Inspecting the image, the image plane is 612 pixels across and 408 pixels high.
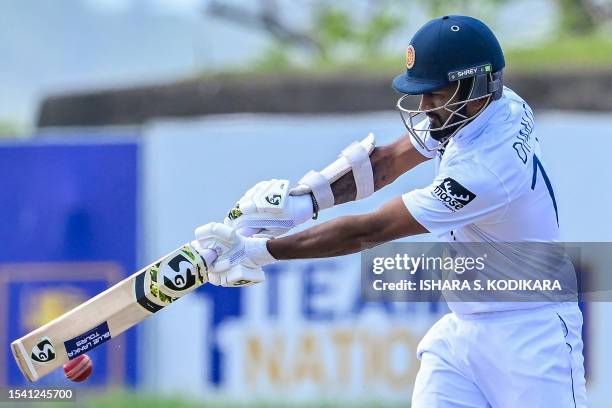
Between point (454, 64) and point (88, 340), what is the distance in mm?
1653

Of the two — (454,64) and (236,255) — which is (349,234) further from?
(454,64)

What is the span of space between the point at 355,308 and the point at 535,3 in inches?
303

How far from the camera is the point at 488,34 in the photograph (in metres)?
4.85

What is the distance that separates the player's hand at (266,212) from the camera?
16.0 ft

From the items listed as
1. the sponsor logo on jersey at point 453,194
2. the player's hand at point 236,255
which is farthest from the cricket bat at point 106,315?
the sponsor logo on jersey at point 453,194

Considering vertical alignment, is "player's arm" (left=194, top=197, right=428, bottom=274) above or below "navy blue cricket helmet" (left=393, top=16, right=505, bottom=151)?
below

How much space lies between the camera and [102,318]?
5.05 metres

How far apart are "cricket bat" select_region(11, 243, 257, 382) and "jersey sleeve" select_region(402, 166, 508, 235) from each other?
80 cm

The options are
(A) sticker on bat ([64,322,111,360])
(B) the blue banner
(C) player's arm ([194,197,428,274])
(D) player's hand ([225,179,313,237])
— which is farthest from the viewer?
(B) the blue banner

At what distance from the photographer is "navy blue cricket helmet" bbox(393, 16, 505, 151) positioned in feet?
15.5

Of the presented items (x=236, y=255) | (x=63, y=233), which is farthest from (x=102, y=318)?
(x=63, y=233)

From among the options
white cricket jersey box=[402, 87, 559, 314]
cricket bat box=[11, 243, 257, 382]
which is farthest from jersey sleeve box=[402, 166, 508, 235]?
cricket bat box=[11, 243, 257, 382]

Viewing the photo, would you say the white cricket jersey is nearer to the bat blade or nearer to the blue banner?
the bat blade

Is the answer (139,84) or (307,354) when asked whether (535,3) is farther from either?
(307,354)
